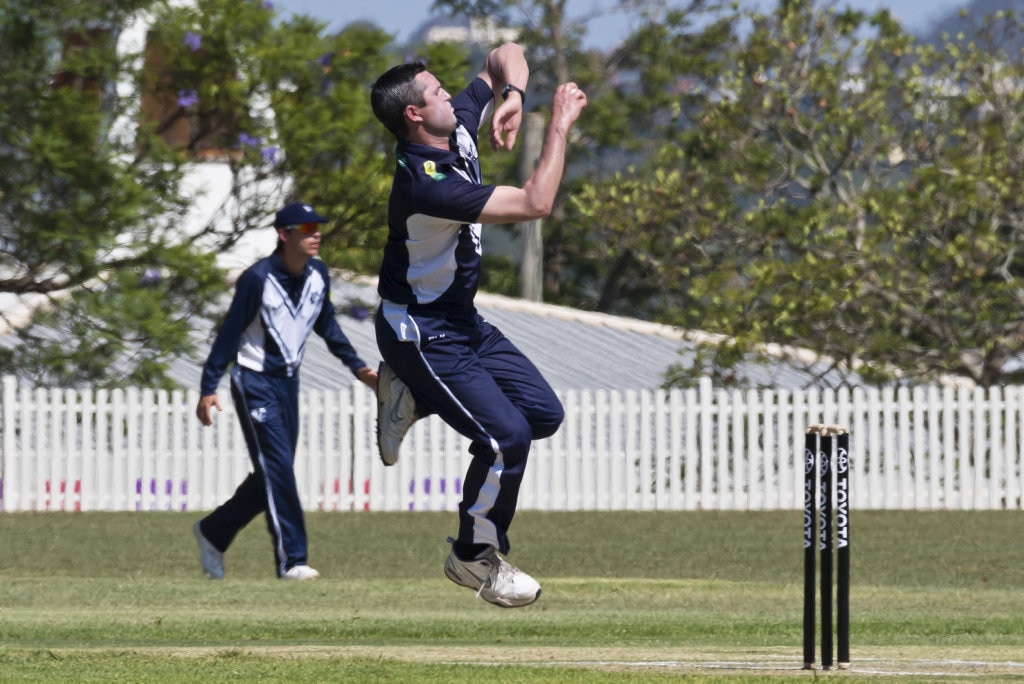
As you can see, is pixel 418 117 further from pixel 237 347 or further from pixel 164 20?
pixel 164 20

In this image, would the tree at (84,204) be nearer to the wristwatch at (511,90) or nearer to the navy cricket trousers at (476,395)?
the wristwatch at (511,90)

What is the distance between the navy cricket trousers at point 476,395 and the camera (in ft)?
23.3

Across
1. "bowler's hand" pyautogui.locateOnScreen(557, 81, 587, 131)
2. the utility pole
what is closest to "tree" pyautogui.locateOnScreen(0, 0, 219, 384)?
"bowler's hand" pyautogui.locateOnScreen(557, 81, 587, 131)

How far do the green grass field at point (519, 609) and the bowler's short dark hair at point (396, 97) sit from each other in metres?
1.95

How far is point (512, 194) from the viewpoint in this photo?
6.61m

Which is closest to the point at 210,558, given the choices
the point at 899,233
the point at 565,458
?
the point at 565,458

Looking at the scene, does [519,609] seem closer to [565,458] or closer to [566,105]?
[566,105]

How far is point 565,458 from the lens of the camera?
20297 millimetres

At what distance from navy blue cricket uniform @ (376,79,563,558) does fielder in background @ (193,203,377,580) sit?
3832mm

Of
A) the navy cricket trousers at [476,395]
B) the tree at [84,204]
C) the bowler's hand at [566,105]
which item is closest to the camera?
the bowler's hand at [566,105]

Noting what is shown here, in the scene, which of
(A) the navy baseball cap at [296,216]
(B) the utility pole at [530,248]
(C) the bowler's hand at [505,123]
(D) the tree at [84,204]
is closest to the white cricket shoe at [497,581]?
(C) the bowler's hand at [505,123]

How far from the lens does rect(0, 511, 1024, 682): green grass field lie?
23.6 feet

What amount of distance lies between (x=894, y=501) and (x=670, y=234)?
9.51 metres

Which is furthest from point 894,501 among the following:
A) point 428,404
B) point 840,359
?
point 428,404
